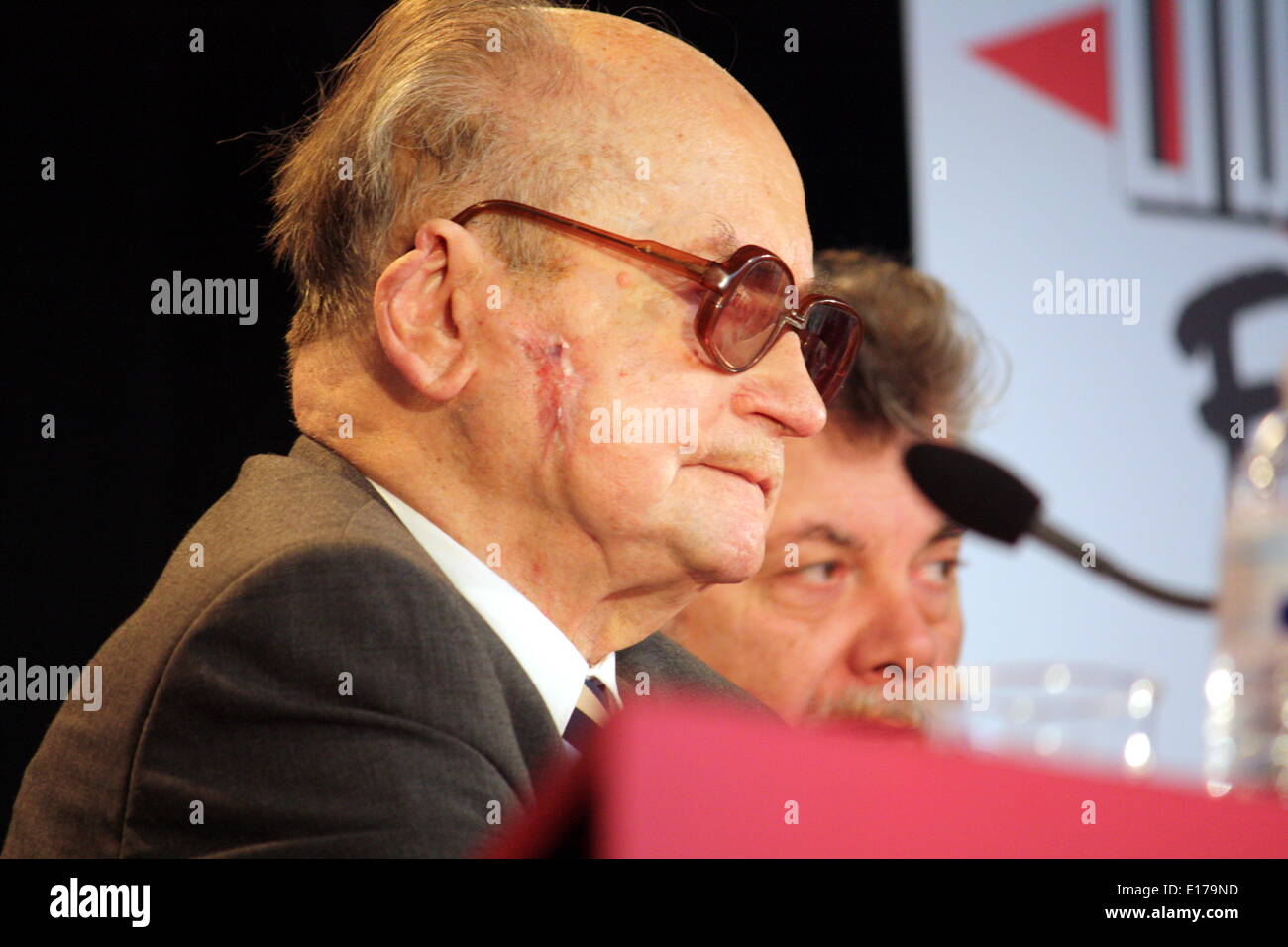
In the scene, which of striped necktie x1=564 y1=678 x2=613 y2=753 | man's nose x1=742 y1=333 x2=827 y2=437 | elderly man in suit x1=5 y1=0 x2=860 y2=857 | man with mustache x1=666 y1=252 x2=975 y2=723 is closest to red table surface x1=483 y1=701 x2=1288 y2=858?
elderly man in suit x1=5 y1=0 x2=860 y2=857

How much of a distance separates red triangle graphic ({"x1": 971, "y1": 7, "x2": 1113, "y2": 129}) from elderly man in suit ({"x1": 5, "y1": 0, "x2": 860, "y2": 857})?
5.24 feet

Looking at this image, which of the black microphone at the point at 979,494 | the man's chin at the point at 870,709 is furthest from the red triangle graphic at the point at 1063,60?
the man's chin at the point at 870,709

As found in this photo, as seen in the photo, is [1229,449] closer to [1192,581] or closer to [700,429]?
[1192,581]

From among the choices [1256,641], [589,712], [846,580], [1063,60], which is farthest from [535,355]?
[1063,60]

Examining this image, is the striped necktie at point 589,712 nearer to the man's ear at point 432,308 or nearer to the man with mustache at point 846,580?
the man's ear at point 432,308

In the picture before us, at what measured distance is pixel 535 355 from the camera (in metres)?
1.54

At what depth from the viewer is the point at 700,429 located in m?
1.56

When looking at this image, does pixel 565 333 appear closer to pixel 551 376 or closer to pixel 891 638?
pixel 551 376

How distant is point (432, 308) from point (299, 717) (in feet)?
1.63

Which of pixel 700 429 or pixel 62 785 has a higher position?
pixel 700 429

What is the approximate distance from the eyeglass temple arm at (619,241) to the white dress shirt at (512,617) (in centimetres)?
30

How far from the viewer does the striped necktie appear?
1527 mm
